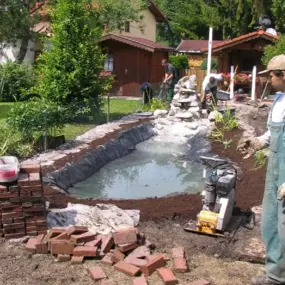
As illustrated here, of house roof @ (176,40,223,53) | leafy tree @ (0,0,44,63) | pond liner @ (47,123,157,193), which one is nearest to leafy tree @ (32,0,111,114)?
pond liner @ (47,123,157,193)

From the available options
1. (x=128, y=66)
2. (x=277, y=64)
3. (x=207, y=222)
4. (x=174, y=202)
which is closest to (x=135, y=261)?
(x=207, y=222)

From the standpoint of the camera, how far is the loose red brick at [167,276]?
4.20 m

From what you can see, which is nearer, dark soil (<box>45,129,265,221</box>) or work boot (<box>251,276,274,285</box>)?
work boot (<box>251,276,274,285</box>)

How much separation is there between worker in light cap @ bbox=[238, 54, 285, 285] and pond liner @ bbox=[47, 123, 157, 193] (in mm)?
4265

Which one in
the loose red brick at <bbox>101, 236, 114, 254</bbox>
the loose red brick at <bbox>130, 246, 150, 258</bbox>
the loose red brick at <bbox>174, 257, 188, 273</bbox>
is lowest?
the loose red brick at <bbox>174, 257, 188, 273</bbox>

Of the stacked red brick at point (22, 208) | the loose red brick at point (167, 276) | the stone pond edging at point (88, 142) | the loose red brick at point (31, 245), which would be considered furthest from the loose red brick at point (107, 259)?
the stone pond edging at point (88, 142)

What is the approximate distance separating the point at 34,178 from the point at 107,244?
3.71 ft

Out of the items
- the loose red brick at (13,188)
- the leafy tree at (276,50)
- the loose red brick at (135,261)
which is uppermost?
the leafy tree at (276,50)

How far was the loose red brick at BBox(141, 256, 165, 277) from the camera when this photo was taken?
4352mm

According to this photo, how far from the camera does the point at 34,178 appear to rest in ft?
16.7

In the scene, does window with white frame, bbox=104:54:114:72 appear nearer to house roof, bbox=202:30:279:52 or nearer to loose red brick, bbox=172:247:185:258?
house roof, bbox=202:30:279:52

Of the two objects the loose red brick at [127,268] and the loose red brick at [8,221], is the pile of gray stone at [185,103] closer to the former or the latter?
the loose red brick at [8,221]

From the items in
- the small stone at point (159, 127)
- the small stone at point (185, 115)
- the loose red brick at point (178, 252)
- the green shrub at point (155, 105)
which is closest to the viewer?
the loose red brick at point (178, 252)

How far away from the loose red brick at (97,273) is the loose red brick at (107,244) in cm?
32
